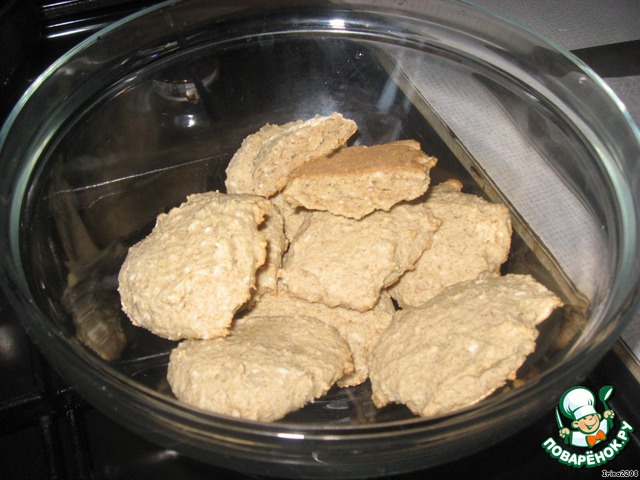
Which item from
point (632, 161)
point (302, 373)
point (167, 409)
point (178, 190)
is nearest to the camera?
point (167, 409)

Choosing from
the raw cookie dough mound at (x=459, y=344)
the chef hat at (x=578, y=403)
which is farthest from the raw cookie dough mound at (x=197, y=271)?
the chef hat at (x=578, y=403)

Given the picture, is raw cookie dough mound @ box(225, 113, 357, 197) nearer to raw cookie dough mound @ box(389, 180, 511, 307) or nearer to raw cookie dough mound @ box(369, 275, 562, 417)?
raw cookie dough mound @ box(389, 180, 511, 307)

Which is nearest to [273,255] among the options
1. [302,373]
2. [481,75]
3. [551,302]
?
[302,373]

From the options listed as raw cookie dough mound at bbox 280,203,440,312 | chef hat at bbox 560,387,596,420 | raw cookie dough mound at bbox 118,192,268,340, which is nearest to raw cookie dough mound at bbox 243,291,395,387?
raw cookie dough mound at bbox 280,203,440,312

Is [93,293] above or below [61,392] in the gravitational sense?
above

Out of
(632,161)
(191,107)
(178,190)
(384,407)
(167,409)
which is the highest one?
(191,107)

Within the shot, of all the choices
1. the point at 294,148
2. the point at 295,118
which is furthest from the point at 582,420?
the point at 295,118

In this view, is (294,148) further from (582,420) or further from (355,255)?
(582,420)

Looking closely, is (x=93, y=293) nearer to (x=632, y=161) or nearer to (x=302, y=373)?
(x=302, y=373)
